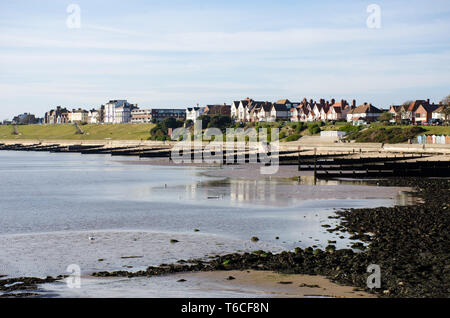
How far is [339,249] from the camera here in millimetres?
22844

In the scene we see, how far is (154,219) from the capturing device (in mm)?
33531

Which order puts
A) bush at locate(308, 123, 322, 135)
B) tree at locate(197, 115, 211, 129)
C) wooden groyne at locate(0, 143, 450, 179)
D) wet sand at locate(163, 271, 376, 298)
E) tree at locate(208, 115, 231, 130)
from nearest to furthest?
wet sand at locate(163, 271, 376, 298), wooden groyne at locate(0, 143, 450, 179), bush at locate(308, 123, 322, 135), tree at locate(208, 115, 231, 130), tree at locate(197, 115, 211, 129)

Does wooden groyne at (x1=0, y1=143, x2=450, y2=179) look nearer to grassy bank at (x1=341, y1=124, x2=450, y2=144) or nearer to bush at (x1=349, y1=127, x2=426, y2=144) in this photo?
bush at (x1=349, y1=127, x2=426, y2=144)

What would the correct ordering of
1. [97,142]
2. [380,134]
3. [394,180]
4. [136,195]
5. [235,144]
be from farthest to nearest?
[97,142] → [235,144] → [380,134] → [394,180] → [136,195]

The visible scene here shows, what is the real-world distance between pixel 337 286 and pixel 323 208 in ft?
62.2

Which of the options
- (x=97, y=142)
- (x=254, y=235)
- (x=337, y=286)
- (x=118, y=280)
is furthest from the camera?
(x=97, y=142)

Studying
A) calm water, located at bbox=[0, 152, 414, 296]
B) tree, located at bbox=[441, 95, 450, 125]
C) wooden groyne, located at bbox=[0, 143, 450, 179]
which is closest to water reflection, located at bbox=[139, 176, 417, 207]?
calm water, located at bbox=[0, 152, 414, 296]

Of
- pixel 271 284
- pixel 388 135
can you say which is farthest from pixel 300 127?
pixel 271 284

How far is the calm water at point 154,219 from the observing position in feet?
77.5

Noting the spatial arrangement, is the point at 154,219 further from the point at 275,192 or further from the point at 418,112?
the point at 418,112

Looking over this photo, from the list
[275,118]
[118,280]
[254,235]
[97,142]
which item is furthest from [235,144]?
[118,280]

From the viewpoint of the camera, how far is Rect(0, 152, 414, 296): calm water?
23625 millimetres

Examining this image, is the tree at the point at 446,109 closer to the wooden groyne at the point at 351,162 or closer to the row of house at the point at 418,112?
the row of house at the point at 418,112
